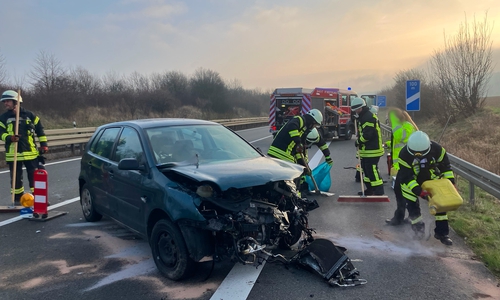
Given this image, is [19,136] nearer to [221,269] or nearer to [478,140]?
[221,269]

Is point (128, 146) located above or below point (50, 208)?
above

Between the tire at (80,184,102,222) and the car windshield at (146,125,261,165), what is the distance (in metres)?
1.75

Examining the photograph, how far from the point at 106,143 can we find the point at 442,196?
445cm

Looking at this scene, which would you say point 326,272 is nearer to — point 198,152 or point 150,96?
point 198,152

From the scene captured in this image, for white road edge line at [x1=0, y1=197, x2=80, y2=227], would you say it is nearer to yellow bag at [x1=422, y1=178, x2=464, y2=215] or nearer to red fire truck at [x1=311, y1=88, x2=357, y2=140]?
yellow bag at [x1=422, y1=178, x2=464, y2=215]

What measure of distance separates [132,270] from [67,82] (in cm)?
2996

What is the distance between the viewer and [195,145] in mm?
5137

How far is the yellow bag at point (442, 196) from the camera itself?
488 cm

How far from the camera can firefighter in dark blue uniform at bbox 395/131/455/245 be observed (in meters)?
5.20

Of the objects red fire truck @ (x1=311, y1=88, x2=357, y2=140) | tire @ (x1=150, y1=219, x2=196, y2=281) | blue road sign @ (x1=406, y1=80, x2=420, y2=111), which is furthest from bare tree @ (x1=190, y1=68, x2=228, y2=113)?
tire @ (x1=150, y1=219, x2=196, y2=281)

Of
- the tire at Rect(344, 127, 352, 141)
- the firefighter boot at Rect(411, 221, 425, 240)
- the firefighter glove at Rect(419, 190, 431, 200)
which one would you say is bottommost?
A: the firefighter boot at Rect(411, 221, 425, 240)

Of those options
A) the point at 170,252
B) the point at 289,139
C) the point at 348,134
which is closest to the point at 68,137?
the point at 289,139

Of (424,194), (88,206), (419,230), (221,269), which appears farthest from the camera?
(88,206)

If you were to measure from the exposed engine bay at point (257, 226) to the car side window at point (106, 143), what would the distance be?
72.6 inches
